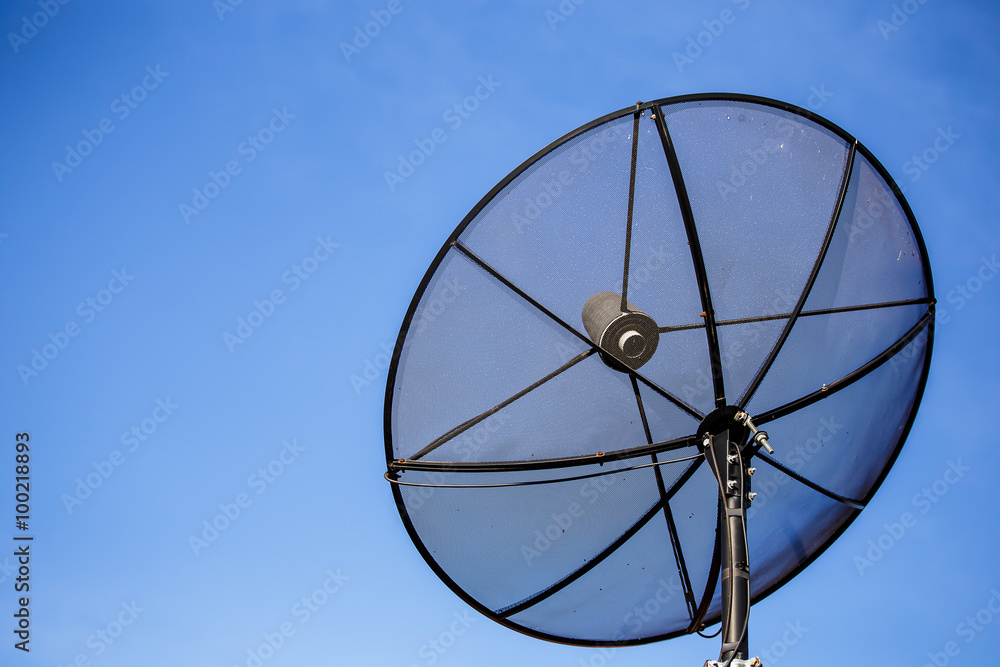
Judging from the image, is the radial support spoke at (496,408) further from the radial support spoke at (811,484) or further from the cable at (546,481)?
the radial support spoke at (811,484)

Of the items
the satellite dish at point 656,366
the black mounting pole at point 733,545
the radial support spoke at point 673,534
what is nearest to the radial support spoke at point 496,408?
the satellite dish at point 656,366

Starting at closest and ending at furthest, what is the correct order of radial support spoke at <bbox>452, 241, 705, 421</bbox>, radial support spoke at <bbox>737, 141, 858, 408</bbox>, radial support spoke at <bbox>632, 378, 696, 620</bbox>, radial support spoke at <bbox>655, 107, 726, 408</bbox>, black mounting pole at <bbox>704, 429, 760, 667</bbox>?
1. black mounting pole at <bbox>704, 429, 760, 667</bbox>
2. radial support spoke at <bbox>655, 107, 726, 408</bbox>
3. radial support spoke at <bbox>452, 241, 705, 421</bbox>
4. radial support spoke at <bbox>737, 141, 858, 408</bbox>
5. radial support spoke at <bbox>632, 378, 696, 620</bbox>

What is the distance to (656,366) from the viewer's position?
15.0ft

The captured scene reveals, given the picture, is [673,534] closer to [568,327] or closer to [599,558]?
[599,558]

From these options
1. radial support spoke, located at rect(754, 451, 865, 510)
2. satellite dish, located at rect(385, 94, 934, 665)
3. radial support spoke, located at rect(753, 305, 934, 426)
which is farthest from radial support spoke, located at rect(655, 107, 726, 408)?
radial support spoke, located at rect(754, 451, 865, 510)

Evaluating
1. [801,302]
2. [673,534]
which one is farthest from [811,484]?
[801,302]

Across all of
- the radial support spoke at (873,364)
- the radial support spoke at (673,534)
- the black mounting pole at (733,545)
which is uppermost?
the radial support spoke at (873,364)

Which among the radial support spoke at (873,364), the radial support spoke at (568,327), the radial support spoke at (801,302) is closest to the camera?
the radial support spoke at (568,327)

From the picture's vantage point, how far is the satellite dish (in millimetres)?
4023

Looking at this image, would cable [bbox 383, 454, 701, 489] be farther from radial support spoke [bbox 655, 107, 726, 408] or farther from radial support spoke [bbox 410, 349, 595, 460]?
radial support spoke [bbox 655, 107, 726, 408]

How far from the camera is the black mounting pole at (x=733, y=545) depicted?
10.9 ft

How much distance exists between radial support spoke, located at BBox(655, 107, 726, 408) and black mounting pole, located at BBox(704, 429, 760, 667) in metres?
0.35

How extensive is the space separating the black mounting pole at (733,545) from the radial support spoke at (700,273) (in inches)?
13.6

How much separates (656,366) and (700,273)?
80 centimetres
